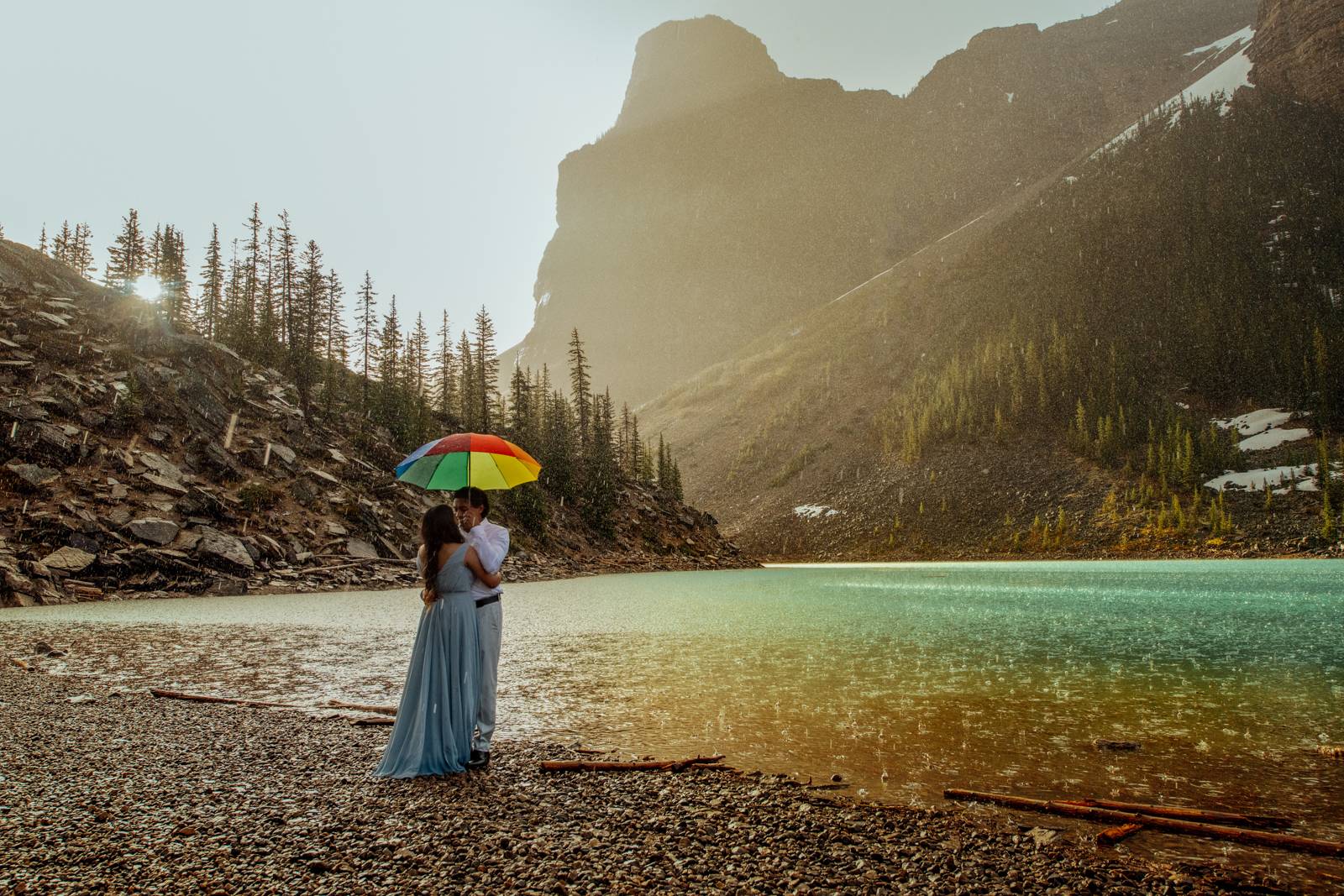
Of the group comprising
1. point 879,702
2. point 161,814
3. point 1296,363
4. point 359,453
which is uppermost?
point 1296,363

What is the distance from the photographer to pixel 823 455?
469 feet

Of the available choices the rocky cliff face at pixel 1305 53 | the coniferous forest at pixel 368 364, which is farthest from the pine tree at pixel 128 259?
the rocky cliff face at pixel 1305 53

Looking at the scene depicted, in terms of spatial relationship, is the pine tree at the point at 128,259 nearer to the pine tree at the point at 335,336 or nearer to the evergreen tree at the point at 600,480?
the pine tree at the point at 335,336

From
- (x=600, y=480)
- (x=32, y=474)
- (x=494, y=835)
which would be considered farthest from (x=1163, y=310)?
(x=32, y=474)

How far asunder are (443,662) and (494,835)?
97.8 inches

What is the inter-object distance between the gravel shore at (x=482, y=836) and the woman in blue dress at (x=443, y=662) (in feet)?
1.40

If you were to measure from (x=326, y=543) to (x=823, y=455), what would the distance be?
114789 mm

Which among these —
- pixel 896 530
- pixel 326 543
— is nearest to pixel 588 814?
pixel 326 543

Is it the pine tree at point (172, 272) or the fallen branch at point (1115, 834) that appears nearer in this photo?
the fallen branch at point (1115, 834)

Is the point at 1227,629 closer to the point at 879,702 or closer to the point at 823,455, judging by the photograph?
the point at 879,702

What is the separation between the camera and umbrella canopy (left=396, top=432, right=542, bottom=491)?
791 centimetres

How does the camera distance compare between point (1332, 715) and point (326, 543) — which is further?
point (326, 543)

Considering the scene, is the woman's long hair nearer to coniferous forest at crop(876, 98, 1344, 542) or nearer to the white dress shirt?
the white dress shirt

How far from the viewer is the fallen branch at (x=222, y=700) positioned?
33.2 feet
